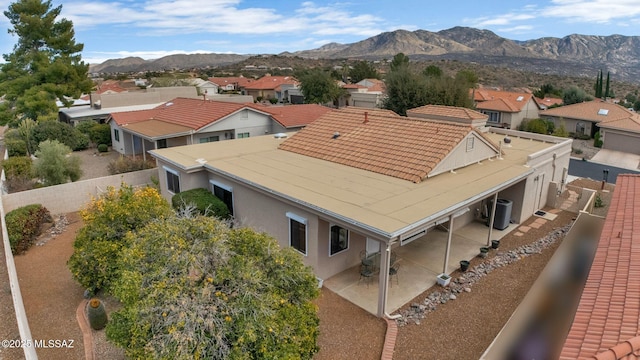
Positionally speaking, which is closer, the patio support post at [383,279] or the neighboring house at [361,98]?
the patio support post at [383,279]

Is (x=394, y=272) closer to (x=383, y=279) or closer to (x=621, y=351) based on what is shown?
(x=383, y=279)

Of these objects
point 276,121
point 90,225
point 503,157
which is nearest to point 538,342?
point 503,157

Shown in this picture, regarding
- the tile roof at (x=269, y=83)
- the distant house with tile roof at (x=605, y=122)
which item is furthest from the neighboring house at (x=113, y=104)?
the distant house with tile roof at (x=605, y=122)

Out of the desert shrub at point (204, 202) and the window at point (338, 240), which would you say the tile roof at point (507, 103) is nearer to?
the window at point (338, 240)

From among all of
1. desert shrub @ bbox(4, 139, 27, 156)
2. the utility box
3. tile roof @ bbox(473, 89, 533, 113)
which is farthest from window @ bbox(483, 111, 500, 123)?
desert shrub @ bbox(4, 139, 27, 156)

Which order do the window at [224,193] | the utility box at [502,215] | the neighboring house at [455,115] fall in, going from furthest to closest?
the neighboring house at [455,115] < the utility box at [502,215] < the window at [224,193]
